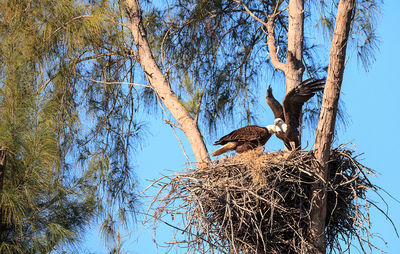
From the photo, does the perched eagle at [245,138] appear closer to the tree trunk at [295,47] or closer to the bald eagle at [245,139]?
the bald eagle at [245,139]

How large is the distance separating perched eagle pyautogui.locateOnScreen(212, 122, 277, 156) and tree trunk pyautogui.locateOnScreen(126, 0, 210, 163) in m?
0.16

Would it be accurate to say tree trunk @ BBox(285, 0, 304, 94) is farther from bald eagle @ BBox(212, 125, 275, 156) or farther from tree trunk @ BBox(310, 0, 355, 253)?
tree trunk @ BBox(310, 0, 355, 253)

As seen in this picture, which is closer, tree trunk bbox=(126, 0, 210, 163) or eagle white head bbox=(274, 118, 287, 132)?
eagle white head bbox=(274, 118, 287, 132)

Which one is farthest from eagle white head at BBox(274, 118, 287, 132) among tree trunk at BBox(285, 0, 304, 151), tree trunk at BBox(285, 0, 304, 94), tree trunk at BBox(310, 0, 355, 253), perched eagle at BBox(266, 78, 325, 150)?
tree trunk at BBox(310, 0, 355, 253)

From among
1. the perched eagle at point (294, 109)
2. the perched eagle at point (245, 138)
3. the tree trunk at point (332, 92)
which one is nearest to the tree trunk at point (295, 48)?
the perched eagle at point (294, 109)

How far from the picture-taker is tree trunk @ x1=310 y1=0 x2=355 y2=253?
11.5ft

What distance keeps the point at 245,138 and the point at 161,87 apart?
0.86m

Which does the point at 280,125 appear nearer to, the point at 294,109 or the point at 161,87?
the point at 294,109

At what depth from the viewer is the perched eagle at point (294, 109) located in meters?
4.09

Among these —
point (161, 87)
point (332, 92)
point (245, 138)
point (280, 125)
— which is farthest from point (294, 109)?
point (161, 87)

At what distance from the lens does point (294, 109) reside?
13.7ft

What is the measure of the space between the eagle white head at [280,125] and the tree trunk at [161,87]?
1.80 ft

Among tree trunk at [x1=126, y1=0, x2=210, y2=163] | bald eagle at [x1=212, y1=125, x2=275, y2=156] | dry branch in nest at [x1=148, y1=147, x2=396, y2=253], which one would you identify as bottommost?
dry branch in nest at [x1=148, y1=147, x2=396, y2=253]

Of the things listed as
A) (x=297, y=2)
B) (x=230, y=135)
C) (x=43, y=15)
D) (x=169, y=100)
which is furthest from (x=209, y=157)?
(x=43, y=15)
